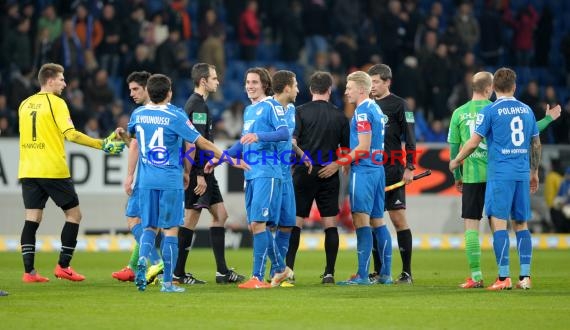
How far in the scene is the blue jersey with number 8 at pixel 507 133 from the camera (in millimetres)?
11477

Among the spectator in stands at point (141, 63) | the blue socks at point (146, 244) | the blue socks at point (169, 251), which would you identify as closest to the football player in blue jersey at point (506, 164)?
the blue socks at point (169, 251)

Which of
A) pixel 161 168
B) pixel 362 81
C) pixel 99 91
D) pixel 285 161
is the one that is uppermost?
pixel 99 91

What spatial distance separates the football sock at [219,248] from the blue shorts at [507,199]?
10.4 feet

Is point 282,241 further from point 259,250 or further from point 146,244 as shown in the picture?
point 146,244

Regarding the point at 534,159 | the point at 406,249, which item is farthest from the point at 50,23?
the point at 534,159

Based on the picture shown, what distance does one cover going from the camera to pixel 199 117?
41.3ft

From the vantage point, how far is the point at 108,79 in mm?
23516

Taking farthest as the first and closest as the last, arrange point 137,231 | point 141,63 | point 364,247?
point 141,63 → point 137,231 → point 364,247

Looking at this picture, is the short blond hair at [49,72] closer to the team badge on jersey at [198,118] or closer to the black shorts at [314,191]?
the team badge on jersey at [198,118]

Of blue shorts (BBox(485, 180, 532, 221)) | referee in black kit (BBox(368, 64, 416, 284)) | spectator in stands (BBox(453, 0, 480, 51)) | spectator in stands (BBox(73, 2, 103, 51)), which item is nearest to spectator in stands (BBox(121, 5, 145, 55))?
spectator in stands (BBox(73, 2, 103, 51))

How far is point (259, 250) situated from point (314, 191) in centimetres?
140

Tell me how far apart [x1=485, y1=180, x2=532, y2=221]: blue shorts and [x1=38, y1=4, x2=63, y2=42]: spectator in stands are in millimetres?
13414

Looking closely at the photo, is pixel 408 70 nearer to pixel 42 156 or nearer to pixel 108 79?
pixel 108 79

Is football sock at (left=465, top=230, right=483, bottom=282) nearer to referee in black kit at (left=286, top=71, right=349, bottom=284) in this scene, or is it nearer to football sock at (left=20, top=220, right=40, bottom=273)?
referee in black kit at (left=286, top=71, right=349, bottom=284)
